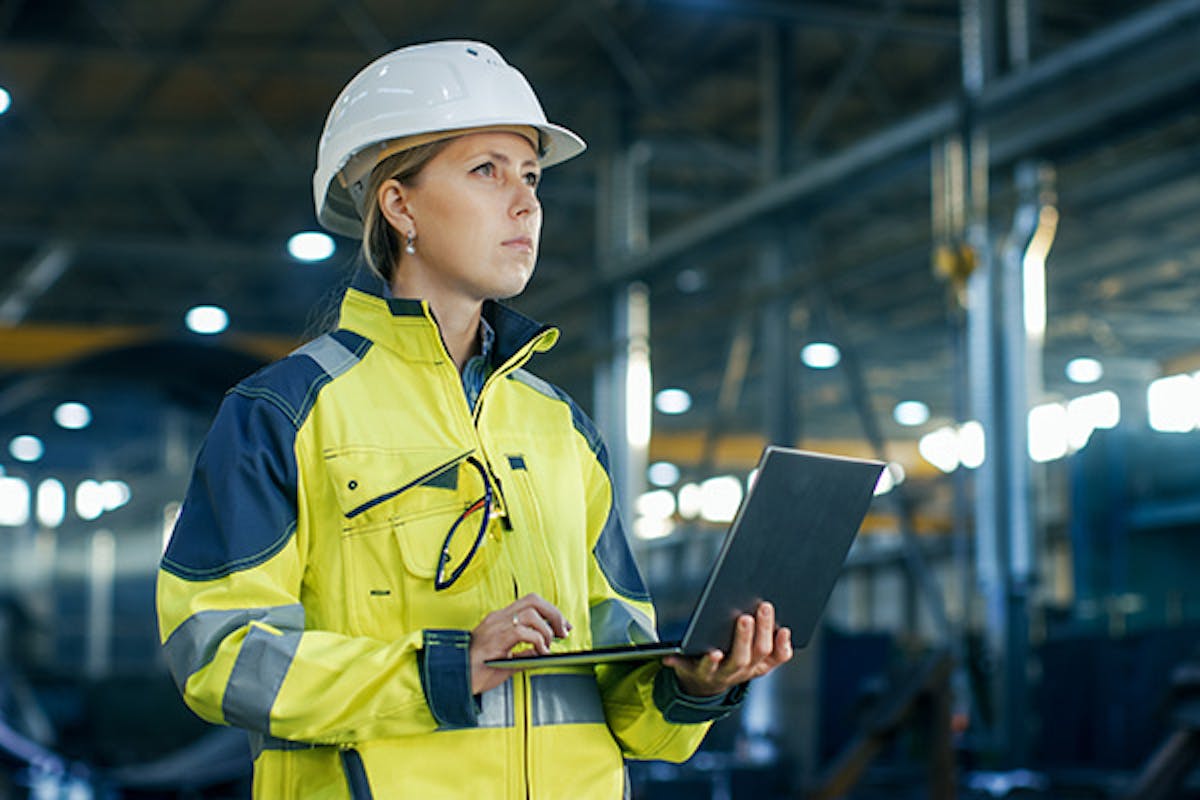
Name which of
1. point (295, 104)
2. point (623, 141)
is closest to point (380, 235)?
point (623, 141)

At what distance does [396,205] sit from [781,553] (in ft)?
2.33

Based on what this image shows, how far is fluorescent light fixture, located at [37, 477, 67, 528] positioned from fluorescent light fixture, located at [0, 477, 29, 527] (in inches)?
5.3

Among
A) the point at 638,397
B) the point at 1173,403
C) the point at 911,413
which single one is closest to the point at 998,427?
the point at 1173,403

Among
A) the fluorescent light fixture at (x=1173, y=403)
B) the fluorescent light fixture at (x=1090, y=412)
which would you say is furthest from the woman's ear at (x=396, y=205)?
the fluorescent light fixture at (x=1090, y=412)

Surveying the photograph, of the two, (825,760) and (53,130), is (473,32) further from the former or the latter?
(825,760)

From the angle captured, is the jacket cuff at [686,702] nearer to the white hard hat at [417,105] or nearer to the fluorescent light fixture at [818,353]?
the white hard hat at [417,105]

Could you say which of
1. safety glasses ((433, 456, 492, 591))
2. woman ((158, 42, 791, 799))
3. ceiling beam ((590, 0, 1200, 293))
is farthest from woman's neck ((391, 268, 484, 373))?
ceiling beam ((590, 0, 1200, 293))

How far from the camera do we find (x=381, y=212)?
2.19m

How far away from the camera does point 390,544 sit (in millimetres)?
1941

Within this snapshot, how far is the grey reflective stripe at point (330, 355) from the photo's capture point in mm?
2012

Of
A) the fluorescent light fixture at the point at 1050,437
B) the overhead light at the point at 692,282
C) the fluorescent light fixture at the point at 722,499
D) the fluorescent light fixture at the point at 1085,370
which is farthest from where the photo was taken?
the fluorescent light fixture at the point at 722,499

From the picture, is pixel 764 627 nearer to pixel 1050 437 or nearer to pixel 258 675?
pixel 258 675

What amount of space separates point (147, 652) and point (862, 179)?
14.9 meters

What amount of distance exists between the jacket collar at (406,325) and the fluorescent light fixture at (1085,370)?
21.4 m
